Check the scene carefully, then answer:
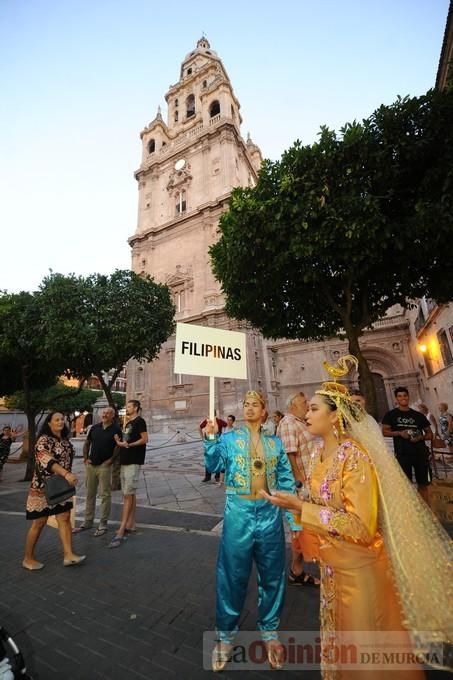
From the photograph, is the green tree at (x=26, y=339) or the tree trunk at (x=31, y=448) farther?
the tree trunk at (x=31, y=448)

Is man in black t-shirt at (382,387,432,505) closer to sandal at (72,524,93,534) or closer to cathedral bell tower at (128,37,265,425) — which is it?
sandal at (72,524,93,534)

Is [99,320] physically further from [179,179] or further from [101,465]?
[179,179]

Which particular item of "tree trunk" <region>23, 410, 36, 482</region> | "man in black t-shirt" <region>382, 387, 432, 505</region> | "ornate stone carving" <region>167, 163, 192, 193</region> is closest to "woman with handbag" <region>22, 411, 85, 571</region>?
"man in black t-shirt" <region>382, 387, 432, 505</region>

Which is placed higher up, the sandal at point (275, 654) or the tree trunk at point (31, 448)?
the tree trunk at point (31, 448)

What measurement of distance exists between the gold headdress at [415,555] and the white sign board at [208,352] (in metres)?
1.59

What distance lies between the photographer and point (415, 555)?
1561 millimetres

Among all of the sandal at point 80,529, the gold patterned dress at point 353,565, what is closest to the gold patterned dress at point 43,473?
the sandal at point 80,529

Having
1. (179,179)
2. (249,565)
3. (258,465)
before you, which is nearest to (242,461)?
(258,465)

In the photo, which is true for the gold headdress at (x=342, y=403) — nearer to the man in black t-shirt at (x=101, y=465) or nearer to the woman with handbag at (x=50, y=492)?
the woman with handbag at (x=50, y=492)

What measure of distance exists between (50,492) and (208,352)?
2.90m

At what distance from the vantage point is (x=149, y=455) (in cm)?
1486

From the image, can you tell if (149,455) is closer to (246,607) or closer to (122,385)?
(246,607)

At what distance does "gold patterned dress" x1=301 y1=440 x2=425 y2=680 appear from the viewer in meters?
1.57

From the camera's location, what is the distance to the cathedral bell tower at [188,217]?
867 inches
